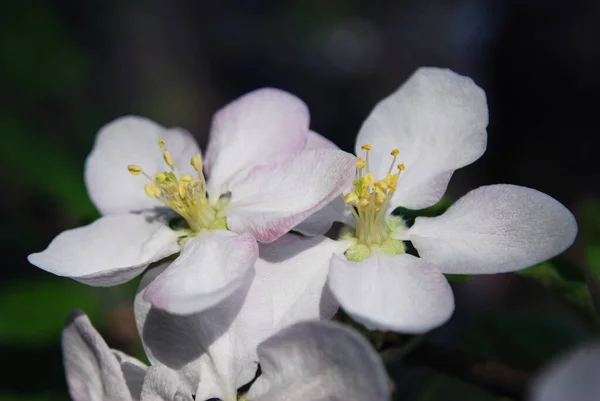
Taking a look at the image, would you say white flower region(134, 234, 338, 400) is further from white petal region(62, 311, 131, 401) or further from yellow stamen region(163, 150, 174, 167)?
yellow stamen region(163, 150, 174, 167)

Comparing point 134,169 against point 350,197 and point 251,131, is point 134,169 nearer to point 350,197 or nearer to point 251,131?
point 251,131

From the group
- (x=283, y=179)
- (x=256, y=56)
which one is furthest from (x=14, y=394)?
(x=256, y=56)

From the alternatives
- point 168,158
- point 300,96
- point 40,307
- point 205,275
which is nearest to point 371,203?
point 205,275

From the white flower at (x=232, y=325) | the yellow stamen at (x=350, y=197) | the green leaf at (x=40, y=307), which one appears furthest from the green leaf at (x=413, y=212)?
the green leaf at (x=40, y=307)

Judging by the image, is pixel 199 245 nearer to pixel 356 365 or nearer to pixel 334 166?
pixel 334 166

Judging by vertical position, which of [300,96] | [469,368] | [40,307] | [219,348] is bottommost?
[300,96]

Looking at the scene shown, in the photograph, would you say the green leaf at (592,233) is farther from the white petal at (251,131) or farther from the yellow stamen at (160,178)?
the yellow stamen at (160,178)
